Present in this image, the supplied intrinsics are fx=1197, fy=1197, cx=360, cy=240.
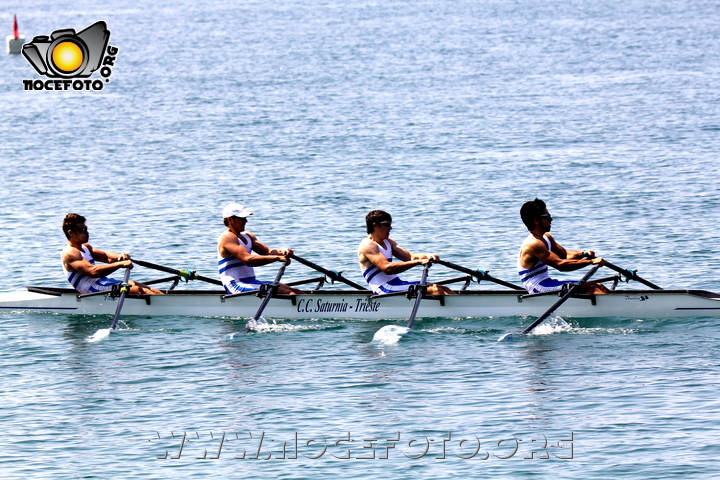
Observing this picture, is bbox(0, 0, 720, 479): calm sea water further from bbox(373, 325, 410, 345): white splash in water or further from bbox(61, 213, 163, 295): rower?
bbox(61, 213, 163, 295): rower

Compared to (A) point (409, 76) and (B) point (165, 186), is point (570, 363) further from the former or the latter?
(A) point (409, 76)

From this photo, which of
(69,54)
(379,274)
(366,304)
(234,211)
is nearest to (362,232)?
(366,304)

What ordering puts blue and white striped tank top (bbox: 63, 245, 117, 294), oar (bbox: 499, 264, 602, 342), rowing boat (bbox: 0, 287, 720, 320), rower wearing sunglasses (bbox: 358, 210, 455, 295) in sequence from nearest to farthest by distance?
oar (bbox: 499, 264, 602, 342), rowing boat (bbox: 0, 287, 720, 320), rower wearing sunglasses (bbox: 358, 210, 455, 295), blue and white striped tank top (bbox: 63, 245, 117, 294)

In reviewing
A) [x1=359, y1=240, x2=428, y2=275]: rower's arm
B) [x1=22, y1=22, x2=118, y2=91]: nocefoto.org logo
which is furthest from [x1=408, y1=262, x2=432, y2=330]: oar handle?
[x1=22, y1=22, x2=118, y2=91]: nocefoto.org logo

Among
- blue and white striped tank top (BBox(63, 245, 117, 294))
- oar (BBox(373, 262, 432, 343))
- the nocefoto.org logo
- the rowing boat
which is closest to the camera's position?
oar (BBox(373, 262, 432, 343))

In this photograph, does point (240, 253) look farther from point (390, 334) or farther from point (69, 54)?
point (69, 54)

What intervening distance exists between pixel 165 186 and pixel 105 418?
1984cm

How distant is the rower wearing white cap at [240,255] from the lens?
1952 cm

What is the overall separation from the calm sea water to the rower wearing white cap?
0.85m

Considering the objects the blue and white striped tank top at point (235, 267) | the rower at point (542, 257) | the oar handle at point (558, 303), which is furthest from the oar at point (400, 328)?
the blue and white striped tank top at point (235, 267)

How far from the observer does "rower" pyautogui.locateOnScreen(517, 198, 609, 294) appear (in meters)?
18.6

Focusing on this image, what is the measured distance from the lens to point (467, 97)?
52.8 meters

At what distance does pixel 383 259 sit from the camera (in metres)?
19.2

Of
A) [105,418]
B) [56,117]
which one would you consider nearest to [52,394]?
[105,418]
